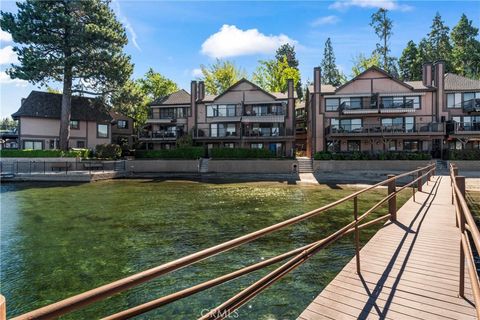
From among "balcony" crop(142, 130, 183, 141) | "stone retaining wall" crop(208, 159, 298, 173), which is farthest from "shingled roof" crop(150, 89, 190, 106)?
"stone retaining wall" crop(208, 159, 298, 173)

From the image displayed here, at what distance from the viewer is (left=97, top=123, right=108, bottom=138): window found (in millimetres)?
45500

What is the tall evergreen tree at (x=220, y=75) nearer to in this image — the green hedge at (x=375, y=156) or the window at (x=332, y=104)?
the window at (x=332, y=104)

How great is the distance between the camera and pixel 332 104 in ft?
129

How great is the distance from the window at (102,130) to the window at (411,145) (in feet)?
135

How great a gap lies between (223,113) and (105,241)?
3389 cm

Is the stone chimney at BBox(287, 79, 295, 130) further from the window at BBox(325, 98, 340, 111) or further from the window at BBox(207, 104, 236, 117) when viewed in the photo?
the window at BBox(207, 104, 236, 117)

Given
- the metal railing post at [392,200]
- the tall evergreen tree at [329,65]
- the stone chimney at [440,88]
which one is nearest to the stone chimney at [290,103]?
the stone chimney at [440,88]

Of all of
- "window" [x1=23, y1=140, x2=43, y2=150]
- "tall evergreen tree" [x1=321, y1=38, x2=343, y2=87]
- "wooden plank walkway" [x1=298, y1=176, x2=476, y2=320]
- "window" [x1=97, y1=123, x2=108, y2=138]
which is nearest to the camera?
"wooden plank walkway" [x1=298, y1=176, x2=476, y2=320]

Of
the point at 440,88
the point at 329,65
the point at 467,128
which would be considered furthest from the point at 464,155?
the point at 329,65

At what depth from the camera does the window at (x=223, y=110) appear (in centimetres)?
4253

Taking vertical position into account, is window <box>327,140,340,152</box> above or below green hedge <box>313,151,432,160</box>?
above

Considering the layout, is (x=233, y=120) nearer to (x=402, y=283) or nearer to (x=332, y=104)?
(x=332, y=104)

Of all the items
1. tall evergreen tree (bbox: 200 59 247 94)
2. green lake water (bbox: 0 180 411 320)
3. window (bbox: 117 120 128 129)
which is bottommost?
green lake water (bbox: 0 180 411 320)

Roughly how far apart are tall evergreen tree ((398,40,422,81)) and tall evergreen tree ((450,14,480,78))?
6724 millimetres
